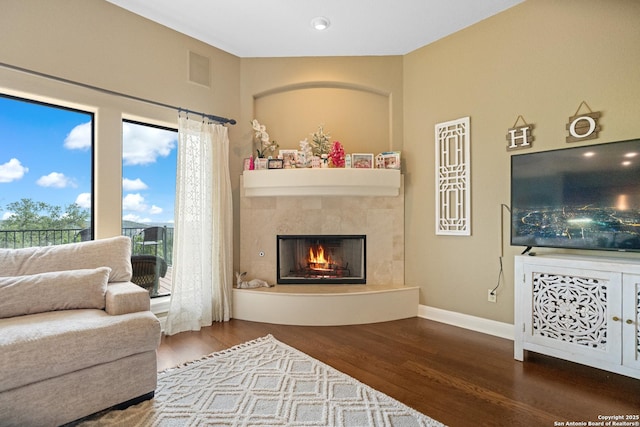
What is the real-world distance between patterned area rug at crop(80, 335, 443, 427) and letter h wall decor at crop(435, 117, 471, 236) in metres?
1.94

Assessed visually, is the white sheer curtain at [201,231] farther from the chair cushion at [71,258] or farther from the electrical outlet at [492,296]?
the electrical outlet at [492,296]

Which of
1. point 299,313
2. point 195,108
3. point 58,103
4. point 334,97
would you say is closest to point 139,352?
point 299,313

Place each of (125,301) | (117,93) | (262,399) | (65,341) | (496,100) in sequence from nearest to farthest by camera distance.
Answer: (65,341), (262,399), (125,301), (117,93), (496,100)

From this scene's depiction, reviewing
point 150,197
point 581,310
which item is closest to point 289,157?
point 150,197

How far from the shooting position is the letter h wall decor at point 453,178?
3197 mm

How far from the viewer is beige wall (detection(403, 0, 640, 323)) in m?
2.40

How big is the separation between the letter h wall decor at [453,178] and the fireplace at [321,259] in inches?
37.3

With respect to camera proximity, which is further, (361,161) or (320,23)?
(361,161)

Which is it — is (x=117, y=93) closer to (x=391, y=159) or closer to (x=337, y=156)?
(x=337, y=156)

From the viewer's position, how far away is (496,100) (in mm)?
3002

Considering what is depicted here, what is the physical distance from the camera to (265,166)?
141 inches

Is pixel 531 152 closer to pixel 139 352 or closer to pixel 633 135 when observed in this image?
pixel 633 135

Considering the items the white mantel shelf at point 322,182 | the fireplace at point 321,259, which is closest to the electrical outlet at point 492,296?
the fireplace at point 321,259

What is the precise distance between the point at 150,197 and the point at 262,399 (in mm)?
2371
